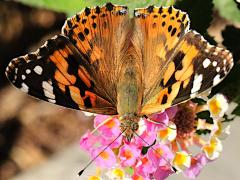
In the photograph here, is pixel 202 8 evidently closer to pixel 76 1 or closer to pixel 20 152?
pixel 76 1

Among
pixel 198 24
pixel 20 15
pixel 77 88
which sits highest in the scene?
pixel 198 24

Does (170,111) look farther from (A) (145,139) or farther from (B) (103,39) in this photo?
(B) (103,39)

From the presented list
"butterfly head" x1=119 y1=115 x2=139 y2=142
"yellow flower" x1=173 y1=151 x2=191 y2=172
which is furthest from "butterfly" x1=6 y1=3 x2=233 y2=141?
"yellow flower" x1=173 y1=151 x2=191 y2=172

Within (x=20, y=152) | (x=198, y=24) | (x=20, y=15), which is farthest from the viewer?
(x=20, y=15)

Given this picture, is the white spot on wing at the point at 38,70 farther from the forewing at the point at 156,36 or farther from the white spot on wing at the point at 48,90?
the forewing at the point at 156,36

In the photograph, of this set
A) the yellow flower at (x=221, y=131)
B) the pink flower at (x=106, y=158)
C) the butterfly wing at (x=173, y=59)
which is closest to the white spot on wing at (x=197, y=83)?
the butterfly wing at (x=173, y=59)

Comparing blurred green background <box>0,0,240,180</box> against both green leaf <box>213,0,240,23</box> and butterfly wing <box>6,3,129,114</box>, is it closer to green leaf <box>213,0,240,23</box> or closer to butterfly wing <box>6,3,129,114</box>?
green leaf <box>213,0,240,23</box>

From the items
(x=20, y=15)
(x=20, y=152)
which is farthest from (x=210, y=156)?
(x=20, y=15)

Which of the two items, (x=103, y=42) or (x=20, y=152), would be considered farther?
(x=20, y=152)
